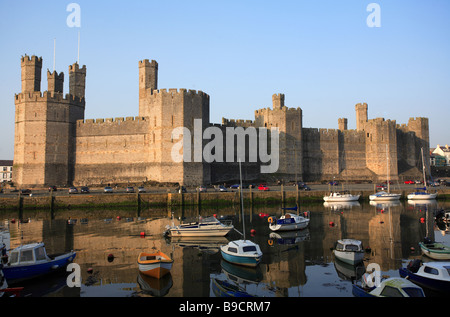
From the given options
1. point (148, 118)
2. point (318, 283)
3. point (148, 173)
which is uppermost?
point (148, 118)

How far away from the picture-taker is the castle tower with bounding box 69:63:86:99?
46.9 metres

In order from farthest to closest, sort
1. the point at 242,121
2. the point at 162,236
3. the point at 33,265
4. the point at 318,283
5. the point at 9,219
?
the point at 242,121 → the point at 9,219 → the point at 162,236 → the point at 33,265 → the point at 318,283

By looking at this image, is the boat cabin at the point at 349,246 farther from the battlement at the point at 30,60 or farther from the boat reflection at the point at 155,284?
the battlement at the point at 30,60

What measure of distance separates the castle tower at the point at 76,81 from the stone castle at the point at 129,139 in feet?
0.39

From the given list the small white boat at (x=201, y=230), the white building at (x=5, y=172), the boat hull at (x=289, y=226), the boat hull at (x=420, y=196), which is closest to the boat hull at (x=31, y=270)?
the small white boat at (x=201, y=230)

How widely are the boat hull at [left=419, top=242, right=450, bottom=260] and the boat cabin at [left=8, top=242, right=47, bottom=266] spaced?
1594cm

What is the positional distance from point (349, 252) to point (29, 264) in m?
12.5

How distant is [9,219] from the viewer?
2806 cm

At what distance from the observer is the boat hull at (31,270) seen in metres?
13.7

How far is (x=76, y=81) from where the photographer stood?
4691 centimetres

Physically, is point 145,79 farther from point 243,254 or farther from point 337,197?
point 243,254
